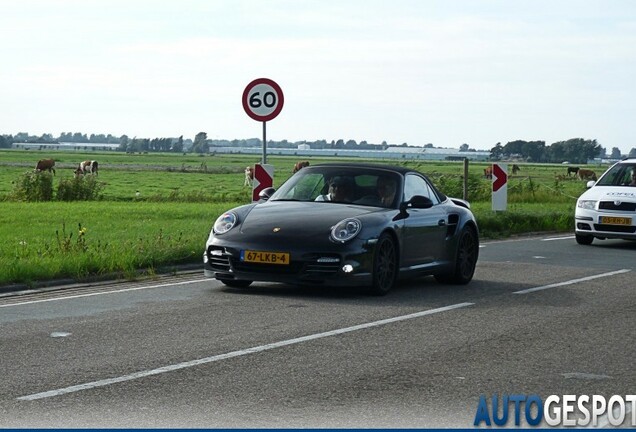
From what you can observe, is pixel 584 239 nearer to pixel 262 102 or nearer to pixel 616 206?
pixel 616 206

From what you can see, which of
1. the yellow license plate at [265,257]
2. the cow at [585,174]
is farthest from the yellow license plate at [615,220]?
the cow at [585,174]

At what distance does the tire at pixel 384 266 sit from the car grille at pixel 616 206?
32.3 ft

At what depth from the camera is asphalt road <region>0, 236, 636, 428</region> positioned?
7523mm

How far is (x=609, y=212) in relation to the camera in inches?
905

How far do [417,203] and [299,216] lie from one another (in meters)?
1.53

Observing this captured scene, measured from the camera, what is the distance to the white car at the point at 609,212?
2280 cm

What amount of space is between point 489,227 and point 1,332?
16949 millimetres

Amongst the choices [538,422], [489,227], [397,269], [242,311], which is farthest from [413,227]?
[489,227]

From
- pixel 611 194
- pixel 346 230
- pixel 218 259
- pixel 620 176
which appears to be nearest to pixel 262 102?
pixel 218 259

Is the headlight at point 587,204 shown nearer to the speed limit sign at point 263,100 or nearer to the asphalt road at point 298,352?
the speed limit sign at point 263,100

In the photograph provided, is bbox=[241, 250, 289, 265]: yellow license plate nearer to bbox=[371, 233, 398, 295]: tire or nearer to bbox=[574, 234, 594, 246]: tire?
bbox=[371, 233, 398, 295]: tire

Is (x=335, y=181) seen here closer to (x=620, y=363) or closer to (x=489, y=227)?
(x=620, y=363)

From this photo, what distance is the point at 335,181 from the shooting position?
1472 cm

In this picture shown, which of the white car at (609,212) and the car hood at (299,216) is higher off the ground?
the car hood at (299,216)
